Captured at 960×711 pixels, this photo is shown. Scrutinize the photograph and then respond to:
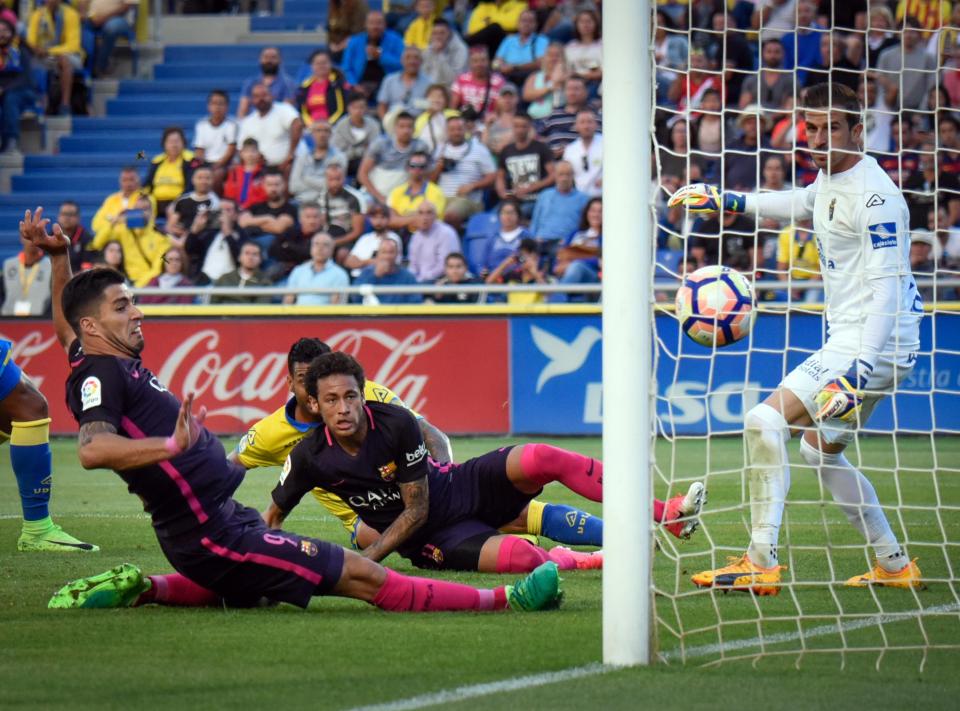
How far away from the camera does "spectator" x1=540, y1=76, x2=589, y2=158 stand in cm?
1758

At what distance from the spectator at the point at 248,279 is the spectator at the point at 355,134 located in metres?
2.28

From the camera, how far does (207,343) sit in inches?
631

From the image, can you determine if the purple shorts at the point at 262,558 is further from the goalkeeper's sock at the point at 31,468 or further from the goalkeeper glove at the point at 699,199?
the goalkeeper's sock at the point at 31,468

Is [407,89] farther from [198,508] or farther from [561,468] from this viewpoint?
[198,508]

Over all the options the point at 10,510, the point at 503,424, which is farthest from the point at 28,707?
the point at 503,424

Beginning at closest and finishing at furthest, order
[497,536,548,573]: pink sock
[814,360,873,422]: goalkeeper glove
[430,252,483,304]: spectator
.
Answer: [814,360,873,422]: goalkeeper glove
[497,536,548,573]: pink sock
[430,252,483,304]: spectator

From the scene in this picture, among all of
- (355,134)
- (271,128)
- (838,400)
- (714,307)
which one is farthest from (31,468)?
(271,128)

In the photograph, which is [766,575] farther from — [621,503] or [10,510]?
[10,510]

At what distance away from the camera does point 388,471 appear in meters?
6.85

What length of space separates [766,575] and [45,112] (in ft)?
58.4

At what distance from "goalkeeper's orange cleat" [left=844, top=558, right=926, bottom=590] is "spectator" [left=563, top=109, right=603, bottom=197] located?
1032 cm

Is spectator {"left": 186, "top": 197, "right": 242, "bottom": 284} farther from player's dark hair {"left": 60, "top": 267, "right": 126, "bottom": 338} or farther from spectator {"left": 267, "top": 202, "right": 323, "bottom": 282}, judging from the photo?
player's dark hair {"left": 60, "top": 267, "right": 126, "bottom": 338}

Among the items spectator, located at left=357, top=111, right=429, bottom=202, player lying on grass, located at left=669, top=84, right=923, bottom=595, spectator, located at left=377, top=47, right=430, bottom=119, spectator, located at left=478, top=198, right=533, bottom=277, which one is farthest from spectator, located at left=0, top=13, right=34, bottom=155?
player lying on grass, located at left=669, top=84, right=923, bottom=595

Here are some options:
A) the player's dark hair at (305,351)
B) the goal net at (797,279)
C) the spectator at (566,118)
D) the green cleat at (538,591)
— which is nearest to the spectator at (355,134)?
the spectator at (566,118)
